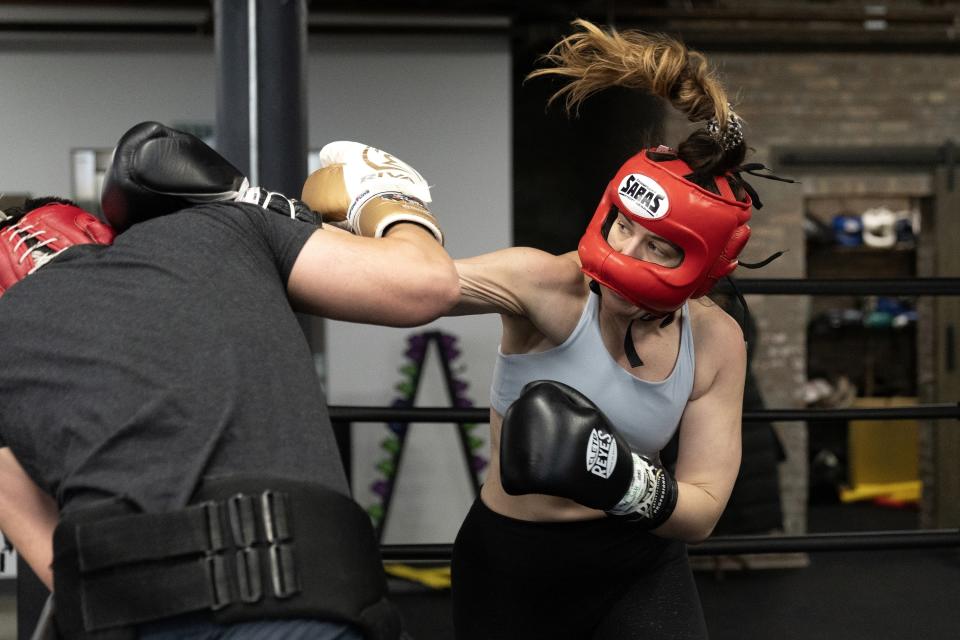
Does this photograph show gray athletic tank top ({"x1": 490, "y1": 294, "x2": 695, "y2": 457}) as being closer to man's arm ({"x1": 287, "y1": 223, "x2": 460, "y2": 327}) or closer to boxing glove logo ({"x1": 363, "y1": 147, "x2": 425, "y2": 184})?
boxing glove logo ({"x1": 363, "y1": 147, "x2": 425, "y2": 184})

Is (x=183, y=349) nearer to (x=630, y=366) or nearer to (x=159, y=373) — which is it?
(x=159, y=373)

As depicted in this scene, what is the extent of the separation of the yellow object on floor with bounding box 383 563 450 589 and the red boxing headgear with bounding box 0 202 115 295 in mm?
3033

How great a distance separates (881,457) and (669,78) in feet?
19.2

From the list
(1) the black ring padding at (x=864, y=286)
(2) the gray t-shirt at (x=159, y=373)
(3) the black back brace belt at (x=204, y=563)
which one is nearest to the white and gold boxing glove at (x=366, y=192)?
(2) the gray t-shirt at (x=159, y=373)

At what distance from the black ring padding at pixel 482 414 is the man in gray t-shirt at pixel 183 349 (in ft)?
3.84

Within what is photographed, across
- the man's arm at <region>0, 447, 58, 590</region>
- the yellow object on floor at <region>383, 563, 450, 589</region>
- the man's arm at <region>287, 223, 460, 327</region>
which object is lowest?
the yellow object on floor at <region>383, 563, 450, 589</region>

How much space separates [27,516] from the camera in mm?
1008

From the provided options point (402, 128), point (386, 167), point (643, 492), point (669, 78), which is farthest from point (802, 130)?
point (386, 167)

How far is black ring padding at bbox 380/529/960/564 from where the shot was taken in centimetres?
215

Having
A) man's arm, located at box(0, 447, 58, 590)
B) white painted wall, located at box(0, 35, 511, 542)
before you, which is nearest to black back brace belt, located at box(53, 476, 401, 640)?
man's arm, located at box(0, 447, 58, 590)

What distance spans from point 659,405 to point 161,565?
95 cm

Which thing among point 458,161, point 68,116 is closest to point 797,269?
point 458,161

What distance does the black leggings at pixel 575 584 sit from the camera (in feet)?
5.33

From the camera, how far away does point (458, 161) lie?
4652mm
